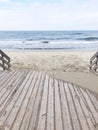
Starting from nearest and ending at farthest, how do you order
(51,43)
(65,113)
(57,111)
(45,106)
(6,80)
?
(65,113) < (57,111) < (45,106) < (6,80) < (51,43)

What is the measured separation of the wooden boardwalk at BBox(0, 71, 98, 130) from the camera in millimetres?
4086

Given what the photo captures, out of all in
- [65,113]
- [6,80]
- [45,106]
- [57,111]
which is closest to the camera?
[65,113]

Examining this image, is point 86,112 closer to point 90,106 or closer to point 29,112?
point 90,106

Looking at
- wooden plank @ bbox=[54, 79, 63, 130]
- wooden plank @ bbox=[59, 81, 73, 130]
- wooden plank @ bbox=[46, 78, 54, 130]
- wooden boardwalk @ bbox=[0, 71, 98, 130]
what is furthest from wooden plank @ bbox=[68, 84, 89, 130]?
wooden plank @ bbox=[46, 78, 54, 130]

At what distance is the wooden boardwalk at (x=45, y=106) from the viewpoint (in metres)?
4.09

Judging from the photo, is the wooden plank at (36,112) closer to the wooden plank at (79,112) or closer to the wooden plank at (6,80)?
the wooden plank at (79,112)

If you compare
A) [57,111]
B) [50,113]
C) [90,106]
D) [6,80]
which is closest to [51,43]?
[6,80]

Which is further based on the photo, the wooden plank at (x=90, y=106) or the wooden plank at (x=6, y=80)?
the wooden plank at (x=6, y=80)

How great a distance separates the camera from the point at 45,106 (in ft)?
16.4

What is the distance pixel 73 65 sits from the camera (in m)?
13.2

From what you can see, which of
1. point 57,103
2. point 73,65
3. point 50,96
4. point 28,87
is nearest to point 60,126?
point 57,103

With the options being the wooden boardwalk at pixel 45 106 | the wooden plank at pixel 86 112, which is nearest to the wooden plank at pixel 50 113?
the wooden boardwalk at pixel 45 106

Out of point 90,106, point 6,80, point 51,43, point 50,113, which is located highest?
point 50,113

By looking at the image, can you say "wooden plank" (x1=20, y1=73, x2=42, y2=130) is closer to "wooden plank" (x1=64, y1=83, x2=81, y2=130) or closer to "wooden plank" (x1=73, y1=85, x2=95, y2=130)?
"wooden plank" (x1=64, y1=83, x2=81, y2=130)
